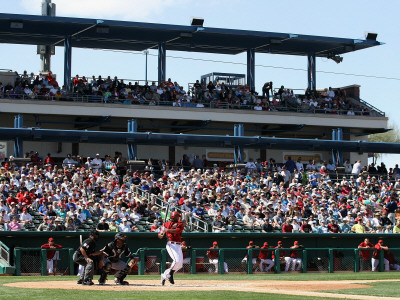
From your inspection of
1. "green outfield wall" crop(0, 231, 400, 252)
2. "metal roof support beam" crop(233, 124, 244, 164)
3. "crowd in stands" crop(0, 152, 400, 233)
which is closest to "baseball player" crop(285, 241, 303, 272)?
"green outfield wall" crop(0, 231, 400, 252)

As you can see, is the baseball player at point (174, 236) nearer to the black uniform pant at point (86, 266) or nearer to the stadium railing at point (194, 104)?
the black uniform pant at point (86, 266)

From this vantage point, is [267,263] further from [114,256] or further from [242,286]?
[114,256]

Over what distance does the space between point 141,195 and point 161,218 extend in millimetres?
3992

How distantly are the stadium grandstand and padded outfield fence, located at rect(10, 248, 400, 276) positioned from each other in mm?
1651

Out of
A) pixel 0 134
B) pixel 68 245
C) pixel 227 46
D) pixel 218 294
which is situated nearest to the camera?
pixel 218 294

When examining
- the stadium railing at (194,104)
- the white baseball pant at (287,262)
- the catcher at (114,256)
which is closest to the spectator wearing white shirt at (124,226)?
the white baseball pant at (287,262)

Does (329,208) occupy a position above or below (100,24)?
below

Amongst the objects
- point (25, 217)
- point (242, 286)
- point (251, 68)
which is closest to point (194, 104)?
point (251, 68)

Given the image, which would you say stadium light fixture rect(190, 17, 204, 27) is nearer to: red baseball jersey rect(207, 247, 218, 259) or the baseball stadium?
the baseball stadium

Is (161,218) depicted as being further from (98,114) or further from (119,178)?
(98,114)

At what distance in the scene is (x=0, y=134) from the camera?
115 ft

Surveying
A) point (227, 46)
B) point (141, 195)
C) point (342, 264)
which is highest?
point (227, 46)

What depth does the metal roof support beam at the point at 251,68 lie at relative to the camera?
4700cm

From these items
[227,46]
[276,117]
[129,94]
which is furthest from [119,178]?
[227,46]
